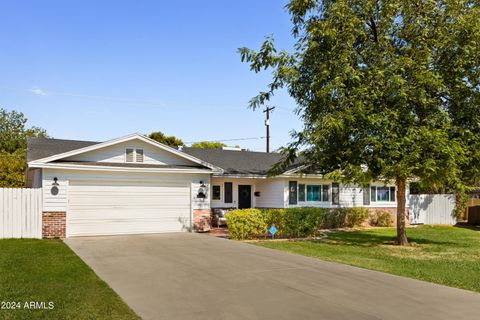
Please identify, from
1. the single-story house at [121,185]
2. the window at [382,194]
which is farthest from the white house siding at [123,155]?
the window at [382,194]

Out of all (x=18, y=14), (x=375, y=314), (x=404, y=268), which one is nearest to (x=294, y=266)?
(x=404, y=268)

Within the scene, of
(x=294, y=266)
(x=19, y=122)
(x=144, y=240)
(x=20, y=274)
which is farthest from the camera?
(x=19, y=122)

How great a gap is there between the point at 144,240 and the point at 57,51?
351 inches

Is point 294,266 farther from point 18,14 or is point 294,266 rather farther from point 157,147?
point 18,14

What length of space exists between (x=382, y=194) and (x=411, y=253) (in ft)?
40.1

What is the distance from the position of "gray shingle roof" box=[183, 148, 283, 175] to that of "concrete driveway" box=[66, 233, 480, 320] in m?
9.28

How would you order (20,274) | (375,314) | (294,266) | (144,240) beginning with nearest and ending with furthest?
(375,314)
(20,274)
(294,266)
(144,240)

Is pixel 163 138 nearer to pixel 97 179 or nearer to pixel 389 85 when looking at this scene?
pixel 97 179

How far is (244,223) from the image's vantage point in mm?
15820

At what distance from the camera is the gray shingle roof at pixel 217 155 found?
56.6 feet

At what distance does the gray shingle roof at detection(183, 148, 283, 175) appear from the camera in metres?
21.4

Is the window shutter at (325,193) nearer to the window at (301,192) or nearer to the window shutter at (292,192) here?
the window at (301,192)

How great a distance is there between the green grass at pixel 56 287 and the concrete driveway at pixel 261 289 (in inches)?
12.7

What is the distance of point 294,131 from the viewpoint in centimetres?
1570
